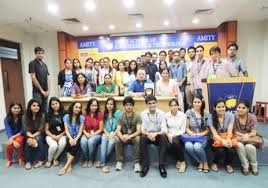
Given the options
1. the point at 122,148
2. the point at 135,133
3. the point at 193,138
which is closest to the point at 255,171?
the point at 193,138

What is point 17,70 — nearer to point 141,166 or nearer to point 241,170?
point 141,166

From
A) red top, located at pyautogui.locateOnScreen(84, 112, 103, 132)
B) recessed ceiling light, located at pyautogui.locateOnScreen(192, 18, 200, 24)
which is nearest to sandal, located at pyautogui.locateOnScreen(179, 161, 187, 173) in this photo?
red top, located at pyautogui.locateOnScreen(84, 112, 103, 132)

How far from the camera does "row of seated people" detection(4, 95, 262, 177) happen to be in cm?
269

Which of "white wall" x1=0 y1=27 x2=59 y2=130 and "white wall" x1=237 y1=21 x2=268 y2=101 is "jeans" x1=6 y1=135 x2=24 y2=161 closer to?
"white wall" x1=0 y1=27 x2=59 y2=130

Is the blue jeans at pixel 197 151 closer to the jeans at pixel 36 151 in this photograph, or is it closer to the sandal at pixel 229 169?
the sandal at pixel 229 169

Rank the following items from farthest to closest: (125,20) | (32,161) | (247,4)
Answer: (125,20), (247,4), (32,161)

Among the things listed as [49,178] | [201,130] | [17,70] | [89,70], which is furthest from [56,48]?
[201,130]

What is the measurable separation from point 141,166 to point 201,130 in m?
0.91

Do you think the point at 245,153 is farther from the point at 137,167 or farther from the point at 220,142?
the point at 137,167

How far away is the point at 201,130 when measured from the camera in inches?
112

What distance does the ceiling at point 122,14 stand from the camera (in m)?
4.03

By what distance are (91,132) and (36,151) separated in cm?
82

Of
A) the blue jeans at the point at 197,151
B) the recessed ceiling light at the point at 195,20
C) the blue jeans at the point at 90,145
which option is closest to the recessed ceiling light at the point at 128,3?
the recessed ceiling light at the point at 195,20

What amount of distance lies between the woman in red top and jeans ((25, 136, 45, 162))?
0.61m
